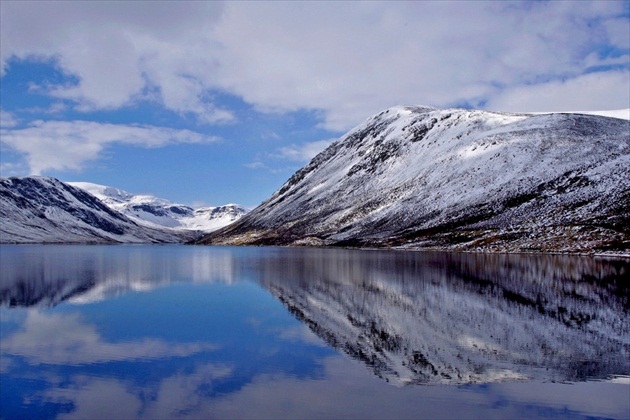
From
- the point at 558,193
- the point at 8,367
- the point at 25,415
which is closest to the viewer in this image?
the point at 25,415

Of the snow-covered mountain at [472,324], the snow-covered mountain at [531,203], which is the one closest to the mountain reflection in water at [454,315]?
the snow-covered mountain at [472,324]

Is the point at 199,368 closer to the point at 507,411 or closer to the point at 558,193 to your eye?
the point at 507,411

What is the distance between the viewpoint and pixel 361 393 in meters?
17.6

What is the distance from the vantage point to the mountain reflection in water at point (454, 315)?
Answer: 21.0 meters

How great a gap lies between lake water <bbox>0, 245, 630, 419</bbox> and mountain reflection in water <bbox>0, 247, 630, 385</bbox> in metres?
0.14

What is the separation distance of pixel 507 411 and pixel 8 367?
19.3 m

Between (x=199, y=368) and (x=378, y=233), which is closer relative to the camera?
(x=199, y=368)

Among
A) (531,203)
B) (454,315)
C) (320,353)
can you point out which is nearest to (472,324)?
(454,315)

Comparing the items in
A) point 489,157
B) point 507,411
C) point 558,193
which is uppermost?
point 489,157

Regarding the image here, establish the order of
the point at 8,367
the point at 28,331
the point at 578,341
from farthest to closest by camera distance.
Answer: the point at 28,331 < the point at 578,341 < the point at 8,367

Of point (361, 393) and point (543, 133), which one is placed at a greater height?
point (543, 133)

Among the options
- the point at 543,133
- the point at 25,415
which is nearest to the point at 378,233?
the point at 543,133

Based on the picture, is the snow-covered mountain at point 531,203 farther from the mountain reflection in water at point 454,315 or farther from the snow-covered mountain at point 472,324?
the snow-covered mountain at point 472,324

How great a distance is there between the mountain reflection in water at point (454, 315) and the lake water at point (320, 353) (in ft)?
0.45
